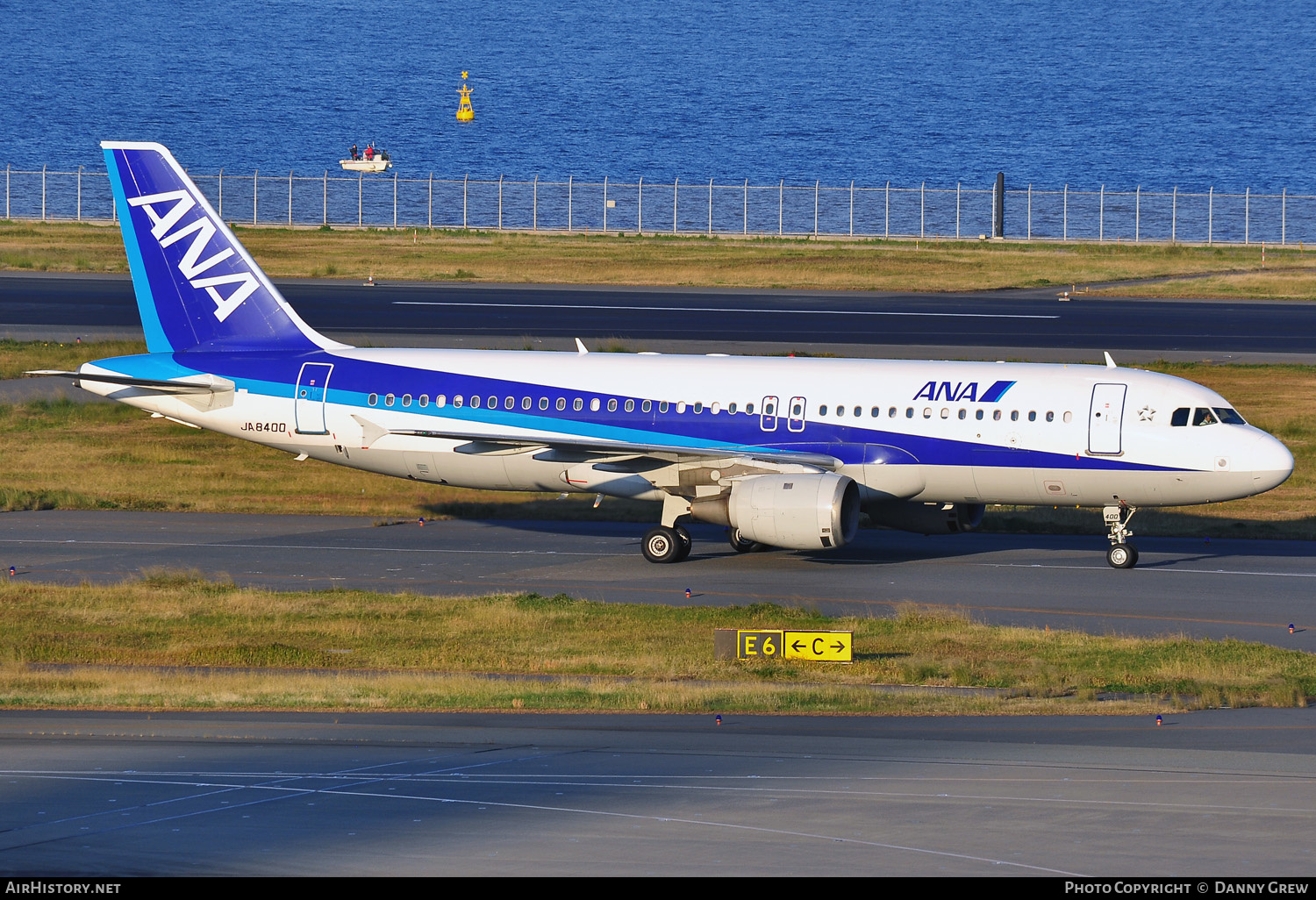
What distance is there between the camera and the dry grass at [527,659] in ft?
80.3

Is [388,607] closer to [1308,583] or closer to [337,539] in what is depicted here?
[337,539]

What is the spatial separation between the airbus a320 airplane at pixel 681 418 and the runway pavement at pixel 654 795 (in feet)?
40.7

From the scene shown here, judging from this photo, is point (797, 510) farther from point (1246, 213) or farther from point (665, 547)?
point (1246, 213)

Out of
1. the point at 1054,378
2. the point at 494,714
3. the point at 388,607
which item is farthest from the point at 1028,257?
the point at 494,714

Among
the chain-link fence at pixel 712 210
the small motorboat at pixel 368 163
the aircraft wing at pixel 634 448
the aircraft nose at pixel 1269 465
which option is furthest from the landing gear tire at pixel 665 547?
the small motorboat at pixel 368 163

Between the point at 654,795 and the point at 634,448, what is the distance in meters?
18.9

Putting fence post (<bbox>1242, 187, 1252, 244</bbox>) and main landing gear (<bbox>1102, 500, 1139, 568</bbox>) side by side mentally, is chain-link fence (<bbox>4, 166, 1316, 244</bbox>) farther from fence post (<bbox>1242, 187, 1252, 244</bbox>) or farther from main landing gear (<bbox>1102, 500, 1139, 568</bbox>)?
main landing gear (<bbox>1102, 500, 1139, 568</bbox>)

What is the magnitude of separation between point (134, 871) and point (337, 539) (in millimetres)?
26736

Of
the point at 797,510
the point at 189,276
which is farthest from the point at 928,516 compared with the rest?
the point at 189,276

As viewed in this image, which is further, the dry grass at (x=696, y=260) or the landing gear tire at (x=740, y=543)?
the dry grass at (x=696, y=260)

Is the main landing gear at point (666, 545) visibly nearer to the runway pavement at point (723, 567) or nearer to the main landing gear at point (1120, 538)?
the runway pavement at point (723, 567)

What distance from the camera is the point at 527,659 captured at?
27859 mm

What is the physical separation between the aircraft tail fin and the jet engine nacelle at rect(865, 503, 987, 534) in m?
13.6

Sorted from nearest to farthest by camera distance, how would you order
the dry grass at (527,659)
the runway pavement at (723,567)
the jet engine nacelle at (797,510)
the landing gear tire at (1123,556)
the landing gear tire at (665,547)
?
the dry grass at (527,659), the runway pavement at (723,567), the jet engine nacelle at (797,510), the landing gear tire at (1123,556), the landing gear tire at (665,547)
